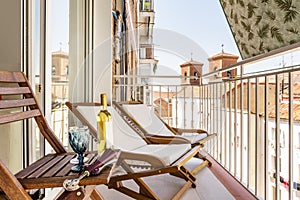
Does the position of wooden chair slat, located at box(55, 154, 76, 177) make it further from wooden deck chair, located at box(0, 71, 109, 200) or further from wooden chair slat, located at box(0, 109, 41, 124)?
wooden chair slat, located at box(0, 109, 41, 124)

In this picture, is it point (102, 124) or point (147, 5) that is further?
point (147, 5)

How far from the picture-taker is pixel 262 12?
1.96m

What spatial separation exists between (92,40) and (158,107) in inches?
84.1

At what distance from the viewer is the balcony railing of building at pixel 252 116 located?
5.27ft

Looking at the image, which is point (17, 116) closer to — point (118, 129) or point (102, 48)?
point (118, 129)

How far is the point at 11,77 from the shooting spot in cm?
135

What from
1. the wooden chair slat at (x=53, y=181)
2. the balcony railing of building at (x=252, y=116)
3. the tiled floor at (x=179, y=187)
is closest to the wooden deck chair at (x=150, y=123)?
the balcony railing of building at (x=252, y=116)

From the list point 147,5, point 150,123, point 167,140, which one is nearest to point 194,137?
point 167,140

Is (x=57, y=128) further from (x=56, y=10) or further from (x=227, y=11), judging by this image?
(x=227, y=11)

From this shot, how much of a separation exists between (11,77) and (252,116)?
1.97 meters

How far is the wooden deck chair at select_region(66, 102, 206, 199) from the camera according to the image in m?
1.98

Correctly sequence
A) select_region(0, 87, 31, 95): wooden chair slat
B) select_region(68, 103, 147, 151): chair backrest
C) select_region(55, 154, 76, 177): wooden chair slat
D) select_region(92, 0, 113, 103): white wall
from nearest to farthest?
select_region(55, 154, 76, 177): wooden chair slat < select_region(0, 87, 31, 95): wooden chair slat < select_region(68, 103, 147, 151): chair backrest < select_region(92, 0, 113, 103): white wall

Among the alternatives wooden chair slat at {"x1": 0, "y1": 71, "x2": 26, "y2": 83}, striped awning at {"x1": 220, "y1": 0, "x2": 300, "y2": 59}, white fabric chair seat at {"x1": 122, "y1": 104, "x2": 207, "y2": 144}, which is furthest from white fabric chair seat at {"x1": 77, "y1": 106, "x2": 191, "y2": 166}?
striped awning at {"x1": 220, "y1": 0, "x2": 300, "y2": 59}

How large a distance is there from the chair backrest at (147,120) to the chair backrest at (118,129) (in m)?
0.35
